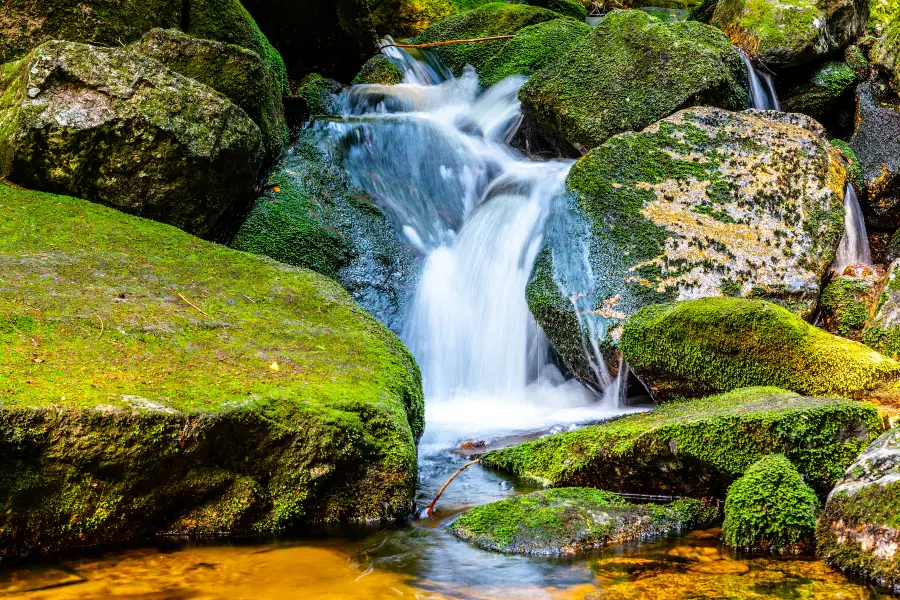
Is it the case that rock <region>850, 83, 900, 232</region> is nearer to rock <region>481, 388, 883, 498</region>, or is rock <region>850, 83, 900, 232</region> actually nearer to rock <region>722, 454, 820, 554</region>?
rock <region>481, 388, 883, 498</region>

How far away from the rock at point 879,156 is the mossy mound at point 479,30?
5.44 m

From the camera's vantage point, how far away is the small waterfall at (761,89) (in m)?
9.38

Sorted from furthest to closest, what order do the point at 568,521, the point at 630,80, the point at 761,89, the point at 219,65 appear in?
the point at 761,89, the point at 630,80, the point at 219,65, the point at 568,521

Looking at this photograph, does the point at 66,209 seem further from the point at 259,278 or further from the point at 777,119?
the point at 777,119

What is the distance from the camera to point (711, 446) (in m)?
→ 3.92

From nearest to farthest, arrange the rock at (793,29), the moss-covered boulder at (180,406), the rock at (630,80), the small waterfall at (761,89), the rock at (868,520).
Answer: the rock at (868,520) → the moss-covered boulder at (180,406) → the rock at (630,80) → the small waterfall at (761,89) → the rock at (793,29)

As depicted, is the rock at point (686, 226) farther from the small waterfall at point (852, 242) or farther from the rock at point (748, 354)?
the rock at point (748, 354)

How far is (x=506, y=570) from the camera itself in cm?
316

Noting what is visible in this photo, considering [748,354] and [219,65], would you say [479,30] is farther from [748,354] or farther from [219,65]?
[748,354]

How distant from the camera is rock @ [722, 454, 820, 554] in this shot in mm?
3299

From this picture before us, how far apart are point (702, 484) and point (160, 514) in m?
2.90

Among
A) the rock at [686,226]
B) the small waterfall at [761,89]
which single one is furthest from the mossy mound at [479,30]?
the rock at [686,226]

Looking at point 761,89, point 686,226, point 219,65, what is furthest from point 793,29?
point 219,65

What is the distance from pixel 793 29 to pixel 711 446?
795 centimetres
